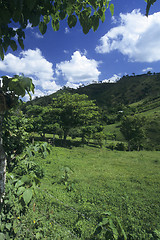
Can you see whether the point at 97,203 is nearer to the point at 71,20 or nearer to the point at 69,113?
the point at 71,20

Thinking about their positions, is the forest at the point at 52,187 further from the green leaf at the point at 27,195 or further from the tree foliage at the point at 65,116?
the tree foliage at the point at 65,116

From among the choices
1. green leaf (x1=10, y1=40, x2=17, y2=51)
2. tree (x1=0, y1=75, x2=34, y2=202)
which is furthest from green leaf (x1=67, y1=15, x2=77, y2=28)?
tree (x1=0, y1=75, x2=34, y2=202)

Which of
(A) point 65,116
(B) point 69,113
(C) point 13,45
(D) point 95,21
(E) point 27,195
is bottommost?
(E) point 27,195

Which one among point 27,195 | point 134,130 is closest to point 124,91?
point 134,130

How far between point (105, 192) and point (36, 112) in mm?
23436

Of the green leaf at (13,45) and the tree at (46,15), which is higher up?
the tree at (46,15)

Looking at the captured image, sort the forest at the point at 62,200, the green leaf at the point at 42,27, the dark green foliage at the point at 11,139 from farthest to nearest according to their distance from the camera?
the dark green foliage at the point at 11,139 < the forest at the point at 62,200 < the green leaf at the point at 42,27

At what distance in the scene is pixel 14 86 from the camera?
128 centimetres

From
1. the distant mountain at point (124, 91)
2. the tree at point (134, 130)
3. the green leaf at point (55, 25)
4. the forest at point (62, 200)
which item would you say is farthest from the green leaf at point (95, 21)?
the distant mountain at point (124, 91)

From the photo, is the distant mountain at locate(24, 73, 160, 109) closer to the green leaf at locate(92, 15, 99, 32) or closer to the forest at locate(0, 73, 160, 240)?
the forest at locate(0, 73, 160, 240)

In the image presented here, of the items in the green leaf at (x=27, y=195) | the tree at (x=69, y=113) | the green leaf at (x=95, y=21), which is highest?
the tree at (x=69, y=113)

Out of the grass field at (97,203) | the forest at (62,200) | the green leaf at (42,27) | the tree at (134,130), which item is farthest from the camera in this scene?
the tree at (134,130)

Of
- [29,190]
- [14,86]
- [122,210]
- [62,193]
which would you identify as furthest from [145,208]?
[14,86]

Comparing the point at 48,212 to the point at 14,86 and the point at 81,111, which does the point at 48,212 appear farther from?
the point at 81,111
